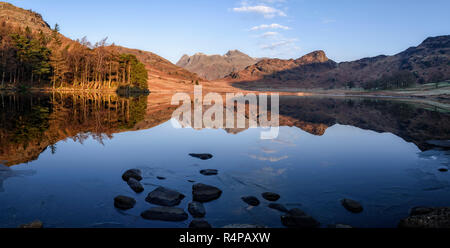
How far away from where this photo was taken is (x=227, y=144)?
2138cm

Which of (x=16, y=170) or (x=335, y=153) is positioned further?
(x=335, y=153)

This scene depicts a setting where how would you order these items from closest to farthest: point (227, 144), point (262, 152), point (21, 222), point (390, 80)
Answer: point (21, 222), point (262, 152), point (227, 144), point (390, 80)

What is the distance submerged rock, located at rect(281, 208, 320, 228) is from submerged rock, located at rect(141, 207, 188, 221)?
10.7 ft

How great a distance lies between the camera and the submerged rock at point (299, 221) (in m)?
8.80

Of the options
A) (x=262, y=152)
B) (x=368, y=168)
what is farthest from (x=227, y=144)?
(x=368, y=168)

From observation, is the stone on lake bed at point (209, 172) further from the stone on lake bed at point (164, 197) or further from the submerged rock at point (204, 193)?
the stone on lake bed at point (164, 197)

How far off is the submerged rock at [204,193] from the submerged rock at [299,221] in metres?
2.98

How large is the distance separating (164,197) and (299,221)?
4.88 m

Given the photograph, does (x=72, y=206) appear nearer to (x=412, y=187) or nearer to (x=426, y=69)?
(x=412, y=187)

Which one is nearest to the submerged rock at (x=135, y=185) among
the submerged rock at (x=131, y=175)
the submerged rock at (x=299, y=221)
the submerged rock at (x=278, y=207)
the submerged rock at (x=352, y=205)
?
the submerged rock at (x=131, y=175)

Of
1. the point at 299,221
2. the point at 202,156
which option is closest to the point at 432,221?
the point at 299,221

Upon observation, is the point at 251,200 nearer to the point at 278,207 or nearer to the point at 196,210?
the point at 278,207

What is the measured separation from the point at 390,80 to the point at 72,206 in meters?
178

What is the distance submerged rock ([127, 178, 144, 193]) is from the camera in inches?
448
